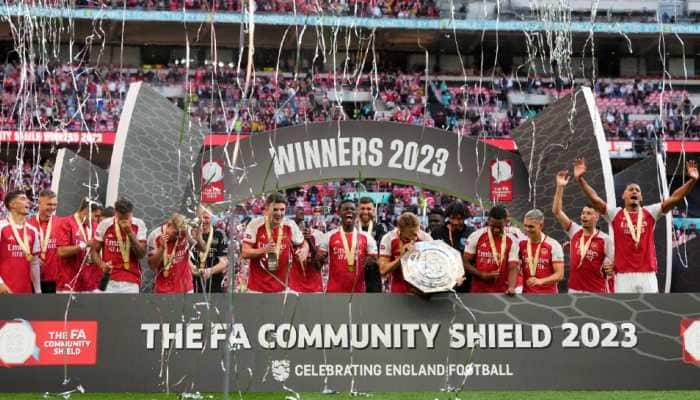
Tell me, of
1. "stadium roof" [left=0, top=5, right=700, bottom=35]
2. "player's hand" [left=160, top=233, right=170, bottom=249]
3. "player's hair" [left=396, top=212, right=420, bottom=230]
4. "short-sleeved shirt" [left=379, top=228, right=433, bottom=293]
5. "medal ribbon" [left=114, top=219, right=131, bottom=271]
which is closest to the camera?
"player's hair" [left=396, top=212, right=420, bottom=230]

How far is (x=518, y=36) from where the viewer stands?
117ft

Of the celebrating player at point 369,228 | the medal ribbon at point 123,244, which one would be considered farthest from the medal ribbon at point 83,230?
the celebrating player at point 369,228

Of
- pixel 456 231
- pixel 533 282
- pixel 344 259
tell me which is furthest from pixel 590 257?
pixel 344 259

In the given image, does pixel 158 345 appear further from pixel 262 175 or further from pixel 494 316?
pixel 262 175

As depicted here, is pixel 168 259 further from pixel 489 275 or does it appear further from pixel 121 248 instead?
pixel 489 275

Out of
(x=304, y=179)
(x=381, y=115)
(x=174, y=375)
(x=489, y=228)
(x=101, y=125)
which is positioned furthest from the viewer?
(x=381, y=115)

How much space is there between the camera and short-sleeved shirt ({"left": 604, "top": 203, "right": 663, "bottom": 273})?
806cm

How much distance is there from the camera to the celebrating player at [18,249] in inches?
307

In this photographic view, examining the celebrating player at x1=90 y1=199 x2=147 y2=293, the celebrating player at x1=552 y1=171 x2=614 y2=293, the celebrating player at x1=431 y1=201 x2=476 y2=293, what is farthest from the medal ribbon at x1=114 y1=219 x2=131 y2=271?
the celebrating player at x1=552 y1=171 x2=614 y2=293

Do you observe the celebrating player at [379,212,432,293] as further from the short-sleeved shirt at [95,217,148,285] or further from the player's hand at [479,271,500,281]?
the short-sleeved shirt at [95,217,148,285]

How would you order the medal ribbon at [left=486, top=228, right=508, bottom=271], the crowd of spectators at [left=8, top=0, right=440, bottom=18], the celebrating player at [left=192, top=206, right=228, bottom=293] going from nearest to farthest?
the medal ribbon at [left=486, top=228, right=508, bottom=271]
the celebrating player at [left=192, top=206, right=228, bottom=293]
the crowd of spectators at [left=8, top=0, right=440, bottom=18]

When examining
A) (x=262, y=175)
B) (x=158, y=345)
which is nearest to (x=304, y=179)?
(x=262, y=175)

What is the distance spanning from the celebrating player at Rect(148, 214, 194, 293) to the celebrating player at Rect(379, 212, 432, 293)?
182 centimetres

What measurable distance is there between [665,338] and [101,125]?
25871 millimetres
